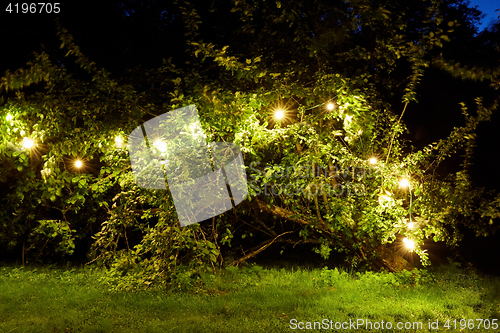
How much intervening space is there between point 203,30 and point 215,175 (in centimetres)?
304

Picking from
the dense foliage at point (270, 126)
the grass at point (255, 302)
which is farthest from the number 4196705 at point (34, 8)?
the grass at point (255, 302)

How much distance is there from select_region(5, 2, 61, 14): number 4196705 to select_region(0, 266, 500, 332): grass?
181 inches

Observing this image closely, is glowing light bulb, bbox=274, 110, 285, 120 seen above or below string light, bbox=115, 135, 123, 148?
above

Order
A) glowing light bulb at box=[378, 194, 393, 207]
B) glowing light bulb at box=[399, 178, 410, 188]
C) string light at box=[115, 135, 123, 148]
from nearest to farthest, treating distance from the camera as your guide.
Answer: string light at box=[115, 135, 123, 148] < glowing light bulb at box=[378, 194, 393, 207] < glowing light bulb at box=[399, 178, 410, 188]

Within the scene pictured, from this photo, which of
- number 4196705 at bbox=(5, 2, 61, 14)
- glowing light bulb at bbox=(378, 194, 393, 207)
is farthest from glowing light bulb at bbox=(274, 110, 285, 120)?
number 4196705 at bbox=(5, 2, 61, 14)

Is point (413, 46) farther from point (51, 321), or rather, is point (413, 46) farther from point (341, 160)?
point (51, 321)

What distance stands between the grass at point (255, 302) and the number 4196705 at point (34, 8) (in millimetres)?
4610

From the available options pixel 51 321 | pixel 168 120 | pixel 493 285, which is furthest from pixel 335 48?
pixel 51 321

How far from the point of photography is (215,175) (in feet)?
16.3

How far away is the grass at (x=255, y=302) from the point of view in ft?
15.0

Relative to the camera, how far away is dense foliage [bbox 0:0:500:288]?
4.81m

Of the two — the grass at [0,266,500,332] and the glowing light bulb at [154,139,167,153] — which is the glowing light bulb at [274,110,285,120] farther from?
the grass at [0,266,500,332]

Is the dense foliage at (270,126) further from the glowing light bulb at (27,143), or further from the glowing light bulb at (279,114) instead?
the glowing light bulb at (279,114)

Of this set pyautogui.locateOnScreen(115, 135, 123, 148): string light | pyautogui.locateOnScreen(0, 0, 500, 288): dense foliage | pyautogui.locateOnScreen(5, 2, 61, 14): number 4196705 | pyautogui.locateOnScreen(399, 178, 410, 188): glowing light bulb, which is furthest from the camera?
pyautogui.locateOnScreen(5, 2, 61, 14): number 4196705
